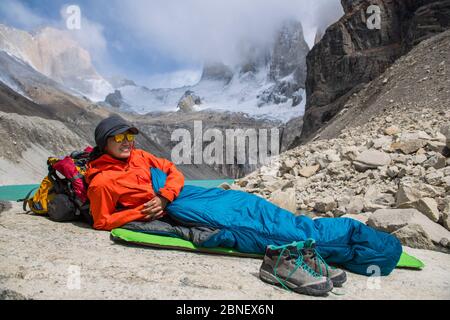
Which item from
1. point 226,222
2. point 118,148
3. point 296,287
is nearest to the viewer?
point 296,287

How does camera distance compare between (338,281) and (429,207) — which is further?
(429,207)

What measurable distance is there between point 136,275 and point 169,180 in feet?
3.75

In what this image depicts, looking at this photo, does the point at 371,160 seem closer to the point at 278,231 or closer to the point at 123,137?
the point at 278,231

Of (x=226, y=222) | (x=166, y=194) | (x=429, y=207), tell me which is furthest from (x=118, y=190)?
(x=429, y=207)

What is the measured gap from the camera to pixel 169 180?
11.0ft

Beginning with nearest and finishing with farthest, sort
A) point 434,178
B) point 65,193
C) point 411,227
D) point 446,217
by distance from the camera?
point 65,193 → point 411,227 → point 446,217 → point 434,178

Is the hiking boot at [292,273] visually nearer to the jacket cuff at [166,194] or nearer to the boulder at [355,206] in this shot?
the jacket cuff at [166,194]

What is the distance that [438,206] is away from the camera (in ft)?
17.1

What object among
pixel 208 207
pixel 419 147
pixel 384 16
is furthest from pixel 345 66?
pixel 208 207

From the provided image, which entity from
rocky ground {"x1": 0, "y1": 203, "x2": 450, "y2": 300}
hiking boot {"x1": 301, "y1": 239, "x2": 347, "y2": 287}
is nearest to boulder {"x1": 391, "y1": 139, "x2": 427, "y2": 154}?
rocky ground {"x1": 0, "y1": 203, "x2": 450, "y2": 300}

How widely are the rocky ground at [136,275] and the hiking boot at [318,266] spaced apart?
65mm

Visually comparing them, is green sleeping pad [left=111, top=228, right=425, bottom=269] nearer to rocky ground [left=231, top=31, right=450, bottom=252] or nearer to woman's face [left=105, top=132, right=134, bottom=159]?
woman's face [left=105, top=132, right=134, bottom=159]

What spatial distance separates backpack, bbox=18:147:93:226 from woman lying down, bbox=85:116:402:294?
21 centimetres

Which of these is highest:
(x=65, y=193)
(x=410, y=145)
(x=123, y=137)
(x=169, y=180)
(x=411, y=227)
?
(x=410, y=145)
